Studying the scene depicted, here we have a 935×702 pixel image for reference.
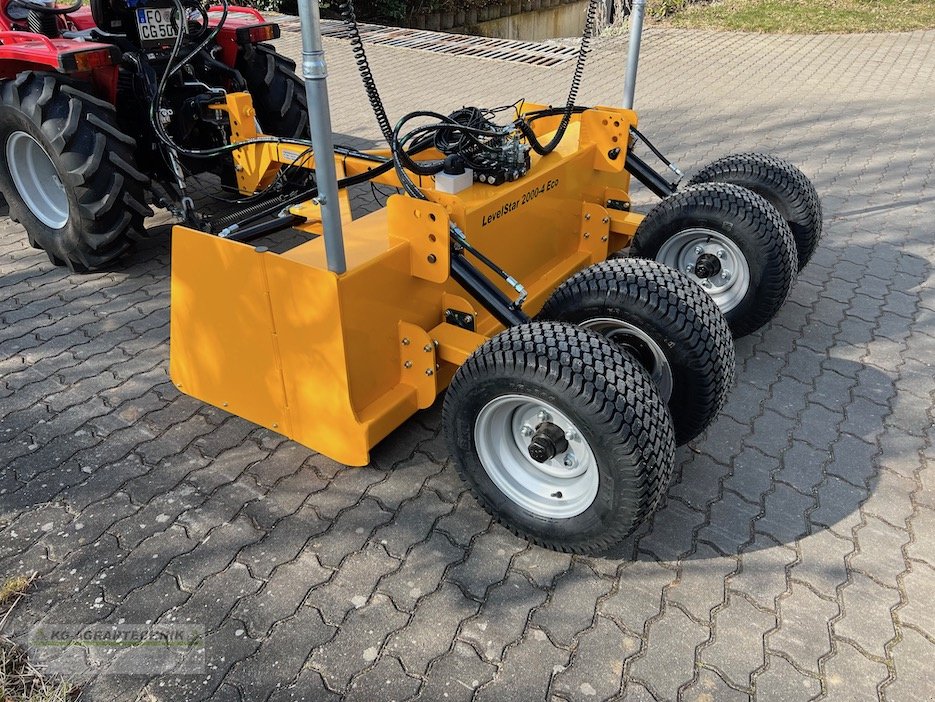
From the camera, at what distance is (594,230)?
3.99 m

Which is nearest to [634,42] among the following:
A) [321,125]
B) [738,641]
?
[321,125]

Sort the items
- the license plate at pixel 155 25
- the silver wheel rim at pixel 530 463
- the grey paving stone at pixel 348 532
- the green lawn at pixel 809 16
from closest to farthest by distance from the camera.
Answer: the silver wheel rim at pixel 530 463 < the grey paving stone at pixel 348 532 < the license plate at pixel 155 25 < the green lawn at pixel 809 16

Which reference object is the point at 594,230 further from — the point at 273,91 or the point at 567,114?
the point at 273,91

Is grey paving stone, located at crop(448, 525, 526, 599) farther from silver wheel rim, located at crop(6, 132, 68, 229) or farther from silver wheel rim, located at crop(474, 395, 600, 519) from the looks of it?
silver wheel rim, located at crop(6, 132, 68, 229)

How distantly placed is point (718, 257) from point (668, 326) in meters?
1.19

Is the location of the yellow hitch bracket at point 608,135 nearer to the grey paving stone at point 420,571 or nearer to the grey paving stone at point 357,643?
the grey paving stone at point 420,571

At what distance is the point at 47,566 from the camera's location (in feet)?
8.70

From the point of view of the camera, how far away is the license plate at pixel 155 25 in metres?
4.44

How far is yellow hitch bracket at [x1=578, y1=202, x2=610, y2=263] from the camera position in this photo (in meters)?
3.94

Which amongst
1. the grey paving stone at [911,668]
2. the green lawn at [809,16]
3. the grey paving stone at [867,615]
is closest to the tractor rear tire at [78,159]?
the grey paving stone at [867,615]

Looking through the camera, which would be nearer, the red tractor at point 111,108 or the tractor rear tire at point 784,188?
the tractor rear tire at point 784,188

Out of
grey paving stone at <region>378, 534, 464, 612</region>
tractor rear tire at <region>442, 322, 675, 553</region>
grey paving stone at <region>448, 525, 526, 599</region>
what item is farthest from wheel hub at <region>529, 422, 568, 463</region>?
grey paving stone at <region>378, 534, 464, 612</region>

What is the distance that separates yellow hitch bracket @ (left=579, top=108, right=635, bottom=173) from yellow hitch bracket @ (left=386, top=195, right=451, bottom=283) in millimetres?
1448

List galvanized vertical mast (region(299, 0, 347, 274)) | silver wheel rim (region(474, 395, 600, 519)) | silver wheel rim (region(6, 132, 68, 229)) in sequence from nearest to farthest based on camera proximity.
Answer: galvanized vertical mast (region(299, 0, 347, 274)) → silver wheel rim (region(474, 395, 600, 519)) → silver wheel rim (region(6, 132, 68, 229))
